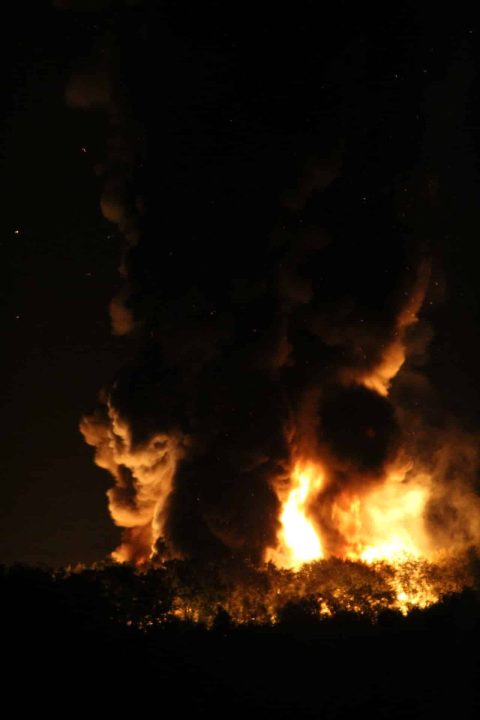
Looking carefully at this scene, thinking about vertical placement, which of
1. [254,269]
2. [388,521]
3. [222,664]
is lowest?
[222,664]

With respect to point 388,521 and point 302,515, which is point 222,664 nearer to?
point 302,515

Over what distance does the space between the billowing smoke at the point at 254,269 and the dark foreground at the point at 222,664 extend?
546 centimetres

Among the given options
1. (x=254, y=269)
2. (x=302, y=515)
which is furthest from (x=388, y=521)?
(x=254, y=269)

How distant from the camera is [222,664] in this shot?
8.83 meters

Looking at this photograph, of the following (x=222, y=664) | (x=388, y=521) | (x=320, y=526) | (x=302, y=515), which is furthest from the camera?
(x=388, y=521)

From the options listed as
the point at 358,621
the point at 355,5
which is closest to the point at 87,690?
the point at 358,621

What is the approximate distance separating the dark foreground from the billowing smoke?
17.9 feet

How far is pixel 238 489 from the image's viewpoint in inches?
614

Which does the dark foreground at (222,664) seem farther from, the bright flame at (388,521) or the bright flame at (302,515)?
the bright flame at (302,515)

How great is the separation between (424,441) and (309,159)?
11969 millimetres

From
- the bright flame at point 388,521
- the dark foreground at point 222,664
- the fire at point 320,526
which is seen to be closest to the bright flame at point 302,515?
the fire at point 320,526

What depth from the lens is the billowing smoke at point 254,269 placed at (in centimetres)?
1667

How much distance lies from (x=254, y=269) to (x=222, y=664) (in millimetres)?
11107

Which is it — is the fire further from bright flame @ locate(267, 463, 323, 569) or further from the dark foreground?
the dark foreground
